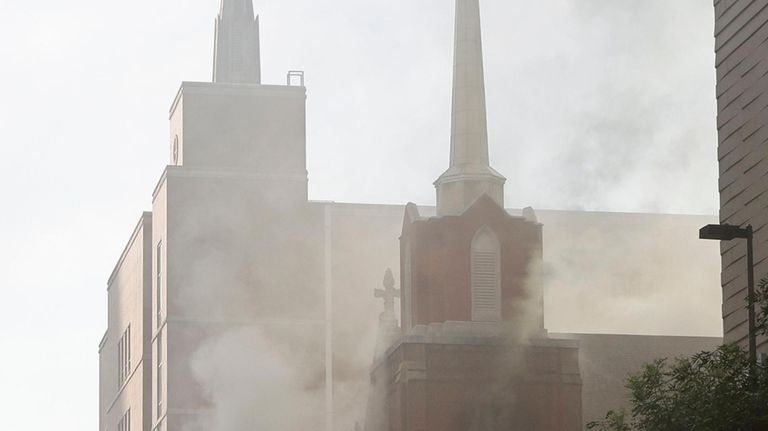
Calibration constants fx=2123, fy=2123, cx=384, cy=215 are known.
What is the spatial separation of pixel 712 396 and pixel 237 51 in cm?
13269

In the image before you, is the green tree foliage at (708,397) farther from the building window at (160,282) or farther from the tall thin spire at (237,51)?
the tall thin spire at (237,51)

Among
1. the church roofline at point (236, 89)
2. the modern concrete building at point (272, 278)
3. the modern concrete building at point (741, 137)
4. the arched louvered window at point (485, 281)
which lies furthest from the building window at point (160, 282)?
the modern concrete building at point (741, 137)

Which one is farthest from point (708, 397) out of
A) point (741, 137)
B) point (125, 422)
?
point (125, 422)

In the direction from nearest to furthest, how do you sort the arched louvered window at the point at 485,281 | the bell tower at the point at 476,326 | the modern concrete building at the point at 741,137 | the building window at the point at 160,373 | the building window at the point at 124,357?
the modern concrete building at the point at 741,137, the bell tower at the point at 476,326, the arched louvered window at the point at 485,281, the building window at the point at 160,373, the building window at the point at 124,357

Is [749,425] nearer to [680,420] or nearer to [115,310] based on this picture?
[680,420]

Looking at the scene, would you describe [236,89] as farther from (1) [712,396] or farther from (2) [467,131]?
(1) [712,396]

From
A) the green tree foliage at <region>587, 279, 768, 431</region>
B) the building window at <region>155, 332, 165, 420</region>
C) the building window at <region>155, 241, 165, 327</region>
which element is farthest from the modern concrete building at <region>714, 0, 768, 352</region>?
the building window at <region>155, 241, 165, 327</region>

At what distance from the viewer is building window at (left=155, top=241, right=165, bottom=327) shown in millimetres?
80938

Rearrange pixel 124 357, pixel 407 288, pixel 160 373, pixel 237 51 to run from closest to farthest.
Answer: pixel 407 288
pixel 160 373
pixel 124 357
pixel 237 51

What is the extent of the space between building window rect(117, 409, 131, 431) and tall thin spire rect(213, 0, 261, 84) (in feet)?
220

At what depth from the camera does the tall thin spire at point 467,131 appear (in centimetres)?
6041

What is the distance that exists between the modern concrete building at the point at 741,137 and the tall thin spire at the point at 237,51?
4821 inches

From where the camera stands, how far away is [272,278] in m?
82.0

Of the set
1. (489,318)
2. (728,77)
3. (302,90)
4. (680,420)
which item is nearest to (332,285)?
(302,90)
